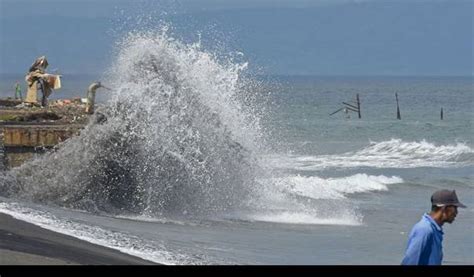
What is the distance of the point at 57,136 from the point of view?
2273 centimetres

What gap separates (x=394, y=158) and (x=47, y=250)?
113ft

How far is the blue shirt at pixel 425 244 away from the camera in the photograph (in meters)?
9.22

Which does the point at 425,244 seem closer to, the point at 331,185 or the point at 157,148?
the point at 157,148

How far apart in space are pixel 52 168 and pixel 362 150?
32.2 m

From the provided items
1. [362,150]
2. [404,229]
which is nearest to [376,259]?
[404,229]

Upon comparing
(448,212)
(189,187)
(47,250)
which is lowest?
(47,250)

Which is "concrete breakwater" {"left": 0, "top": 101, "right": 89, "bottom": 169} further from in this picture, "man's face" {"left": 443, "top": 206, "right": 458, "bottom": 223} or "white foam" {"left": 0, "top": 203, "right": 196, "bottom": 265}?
"man's face" {"left": 443, "top": 206, "right": 458, "bottom": 223}

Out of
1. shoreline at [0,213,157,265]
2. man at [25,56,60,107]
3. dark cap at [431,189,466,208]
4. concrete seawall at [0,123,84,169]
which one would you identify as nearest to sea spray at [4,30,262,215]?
concrete seawall at [0,123,84,169]

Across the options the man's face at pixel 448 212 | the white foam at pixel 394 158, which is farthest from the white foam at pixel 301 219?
the white foam at pixel 394 158

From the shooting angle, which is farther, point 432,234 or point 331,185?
point 331,185

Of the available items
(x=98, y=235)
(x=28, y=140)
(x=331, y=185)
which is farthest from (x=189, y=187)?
(x=331, y=185)

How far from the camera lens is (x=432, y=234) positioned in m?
9.23

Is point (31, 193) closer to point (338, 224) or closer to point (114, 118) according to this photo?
point (114, 118)

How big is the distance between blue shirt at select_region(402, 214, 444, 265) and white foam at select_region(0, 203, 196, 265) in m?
5.88
